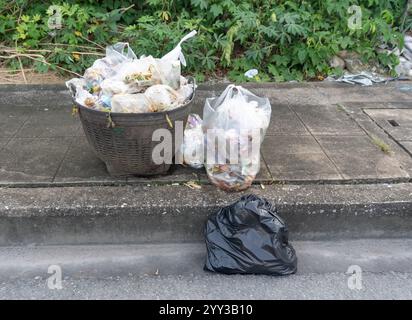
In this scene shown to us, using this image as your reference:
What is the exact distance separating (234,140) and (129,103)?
0.74 metres

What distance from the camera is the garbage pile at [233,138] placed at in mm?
2908

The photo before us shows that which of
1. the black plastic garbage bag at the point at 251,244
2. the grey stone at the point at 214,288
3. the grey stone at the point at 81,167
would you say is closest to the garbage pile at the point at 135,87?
the grey stone at the point at 81,167

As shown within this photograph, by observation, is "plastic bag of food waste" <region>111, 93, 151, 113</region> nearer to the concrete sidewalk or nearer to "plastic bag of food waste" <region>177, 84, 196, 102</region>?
"plastic bag of food waste" <region>177, 84, 196, 102</region>

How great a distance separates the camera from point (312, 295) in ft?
8.50

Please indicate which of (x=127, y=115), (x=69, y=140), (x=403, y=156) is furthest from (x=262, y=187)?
(x=69, y=140)

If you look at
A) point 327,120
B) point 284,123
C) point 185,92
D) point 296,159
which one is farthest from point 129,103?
point 327,120

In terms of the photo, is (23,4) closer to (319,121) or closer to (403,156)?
(319,121)

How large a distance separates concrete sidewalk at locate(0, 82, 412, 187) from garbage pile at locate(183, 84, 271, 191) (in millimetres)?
214

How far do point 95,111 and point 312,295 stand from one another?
1779mm

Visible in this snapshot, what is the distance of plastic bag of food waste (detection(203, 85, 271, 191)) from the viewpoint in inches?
114

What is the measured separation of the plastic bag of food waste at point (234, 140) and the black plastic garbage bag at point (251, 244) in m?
0.30

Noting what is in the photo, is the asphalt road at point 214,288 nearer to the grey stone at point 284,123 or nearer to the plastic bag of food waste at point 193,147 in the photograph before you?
the plastic bag of food waste at point 193,147

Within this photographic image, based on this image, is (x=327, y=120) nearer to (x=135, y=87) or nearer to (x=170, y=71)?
(x=170, y=71)

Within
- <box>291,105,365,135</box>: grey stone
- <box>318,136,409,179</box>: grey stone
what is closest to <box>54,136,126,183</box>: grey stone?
<box>318,136,409,179</box>: grey stone
